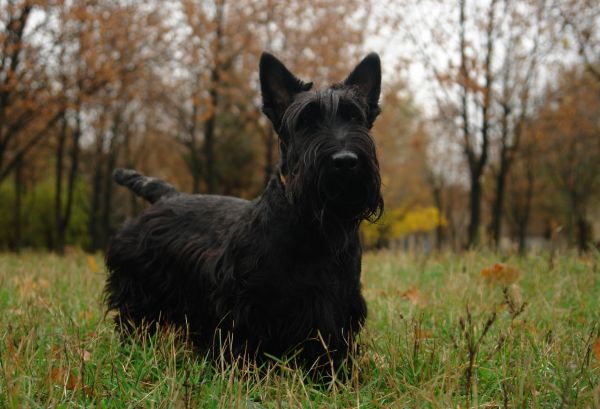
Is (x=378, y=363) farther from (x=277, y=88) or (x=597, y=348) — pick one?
(x=277, y=88)

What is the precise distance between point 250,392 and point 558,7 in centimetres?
906

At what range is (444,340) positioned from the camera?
2893 millimetres

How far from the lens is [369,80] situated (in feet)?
9.56

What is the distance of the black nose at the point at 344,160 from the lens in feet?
7.49

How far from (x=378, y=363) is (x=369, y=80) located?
1.51m

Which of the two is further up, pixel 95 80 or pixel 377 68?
pixel 95 80

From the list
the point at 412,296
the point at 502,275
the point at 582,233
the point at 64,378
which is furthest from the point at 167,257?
the point at 582,233

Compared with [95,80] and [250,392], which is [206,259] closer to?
[250,392]

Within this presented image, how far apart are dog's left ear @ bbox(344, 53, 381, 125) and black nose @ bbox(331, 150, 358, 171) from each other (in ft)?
2.09

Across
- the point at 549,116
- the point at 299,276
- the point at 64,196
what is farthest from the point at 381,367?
the point at 64,196

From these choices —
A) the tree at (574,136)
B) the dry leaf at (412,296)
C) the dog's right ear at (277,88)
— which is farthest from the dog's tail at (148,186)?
the tree at (574,136)

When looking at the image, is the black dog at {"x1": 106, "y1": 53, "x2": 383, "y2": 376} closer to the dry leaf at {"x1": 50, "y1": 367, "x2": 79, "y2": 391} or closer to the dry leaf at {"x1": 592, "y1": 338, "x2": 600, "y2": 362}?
the dry leaf at {"x1": 50, "y1": 367, "x2": 79, "y2": 391}

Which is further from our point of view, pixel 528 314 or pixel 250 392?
pixel 528 314

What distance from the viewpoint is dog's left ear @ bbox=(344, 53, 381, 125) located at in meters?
2.88
